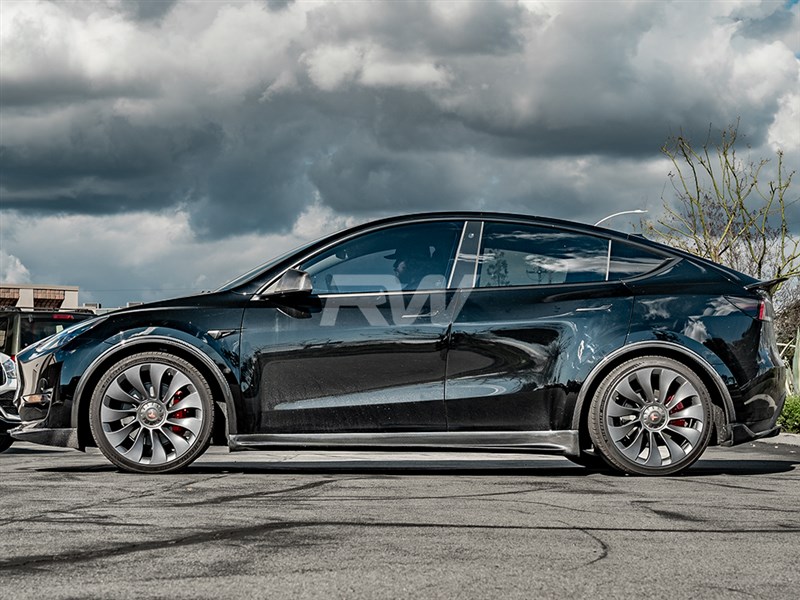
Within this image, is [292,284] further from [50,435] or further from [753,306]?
[753,306]

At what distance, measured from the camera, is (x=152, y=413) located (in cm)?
734

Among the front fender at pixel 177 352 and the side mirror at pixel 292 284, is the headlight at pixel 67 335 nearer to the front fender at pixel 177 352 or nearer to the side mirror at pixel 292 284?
the front fender at pixel 177 352

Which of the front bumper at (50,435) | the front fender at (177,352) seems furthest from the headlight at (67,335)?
the front bumper at (50,435)

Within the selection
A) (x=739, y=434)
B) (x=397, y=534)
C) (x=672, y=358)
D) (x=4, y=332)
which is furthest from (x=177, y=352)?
(x=4, y=332)

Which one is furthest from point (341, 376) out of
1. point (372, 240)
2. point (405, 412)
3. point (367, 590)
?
point (367, 590)

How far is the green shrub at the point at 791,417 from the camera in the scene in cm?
1322

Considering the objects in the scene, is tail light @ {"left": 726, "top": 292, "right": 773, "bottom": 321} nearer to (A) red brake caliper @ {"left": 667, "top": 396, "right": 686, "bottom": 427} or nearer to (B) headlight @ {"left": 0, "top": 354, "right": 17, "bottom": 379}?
(A) red brake caliper @ {"left": 667, "top": 396, "right": 686, "bottom": 427}

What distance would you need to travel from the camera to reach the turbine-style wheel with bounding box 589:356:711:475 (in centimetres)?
731

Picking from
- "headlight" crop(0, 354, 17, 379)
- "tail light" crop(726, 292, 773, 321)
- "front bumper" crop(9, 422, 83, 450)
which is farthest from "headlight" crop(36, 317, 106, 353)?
"tail light" crop(726, 292, 773, 321)

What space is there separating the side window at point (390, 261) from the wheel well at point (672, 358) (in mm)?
1142

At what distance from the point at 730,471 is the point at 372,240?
117 inches

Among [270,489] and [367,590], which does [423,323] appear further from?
[367,590]

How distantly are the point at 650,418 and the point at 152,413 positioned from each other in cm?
→ 312

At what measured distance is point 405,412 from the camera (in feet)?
23.8
